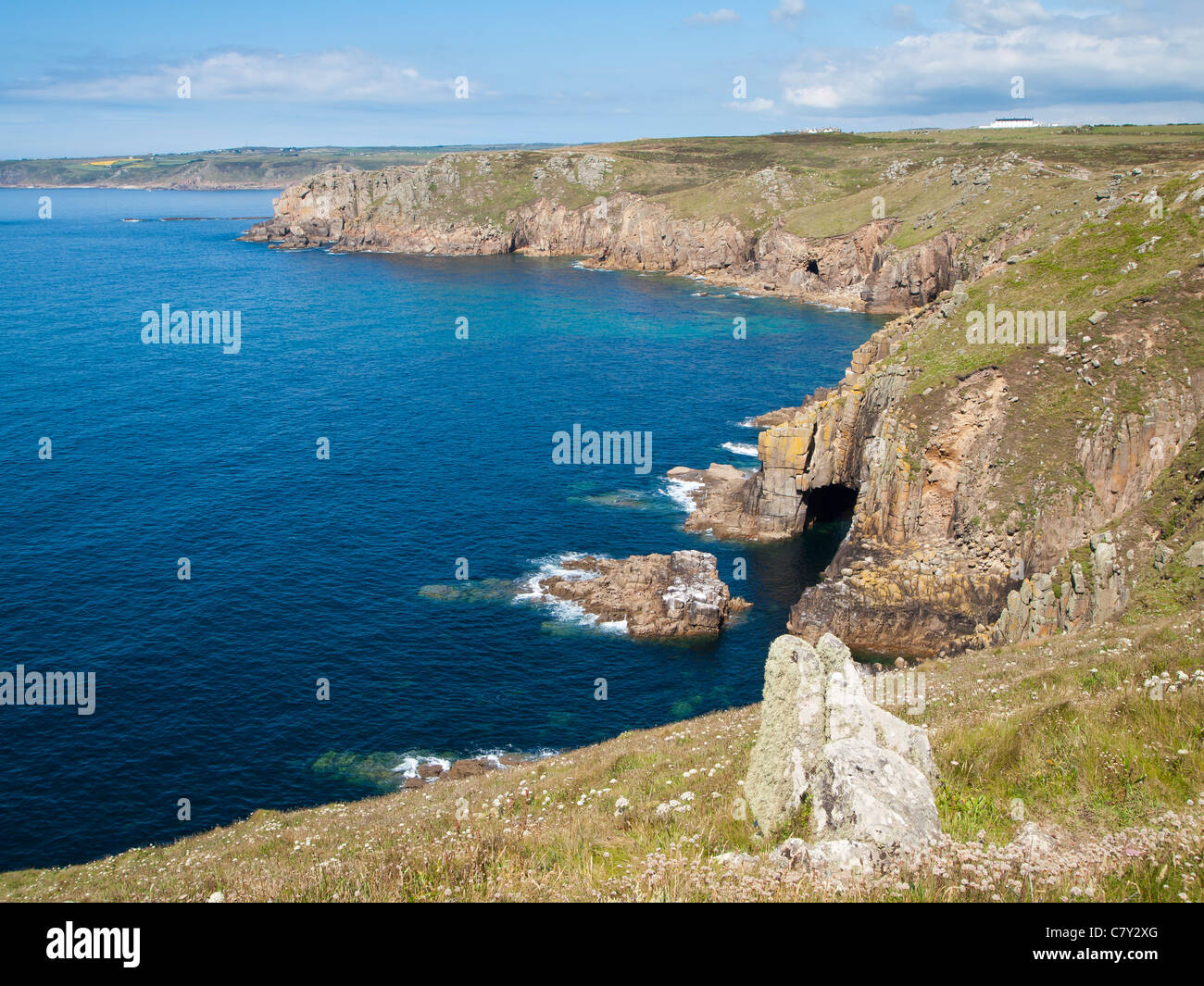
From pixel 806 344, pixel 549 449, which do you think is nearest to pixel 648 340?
pixel 806 344

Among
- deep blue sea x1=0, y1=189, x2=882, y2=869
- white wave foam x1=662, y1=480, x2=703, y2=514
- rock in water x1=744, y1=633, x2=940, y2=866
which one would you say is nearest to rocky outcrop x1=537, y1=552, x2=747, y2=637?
deep blue sea x1=0, y1=189, x2=882, y2=869

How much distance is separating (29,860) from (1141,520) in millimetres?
53199

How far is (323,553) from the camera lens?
66438 millimetres

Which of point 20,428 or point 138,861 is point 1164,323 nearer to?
point 138,861

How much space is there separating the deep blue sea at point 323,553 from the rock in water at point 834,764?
31358mm

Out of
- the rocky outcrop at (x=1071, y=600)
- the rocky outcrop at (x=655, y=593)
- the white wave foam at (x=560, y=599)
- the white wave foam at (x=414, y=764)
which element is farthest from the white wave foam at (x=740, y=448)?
the white wave foam at (x=414, y=764)

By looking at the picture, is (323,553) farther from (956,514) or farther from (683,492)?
(956,514)

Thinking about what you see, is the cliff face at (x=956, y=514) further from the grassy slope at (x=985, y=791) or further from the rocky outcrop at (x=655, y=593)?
the rocky outcrop at (x=655, y=593)

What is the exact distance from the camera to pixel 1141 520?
140 ft

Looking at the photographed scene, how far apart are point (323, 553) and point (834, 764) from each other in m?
57.8

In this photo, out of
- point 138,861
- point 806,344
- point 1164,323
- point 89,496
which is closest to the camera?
point 138,861

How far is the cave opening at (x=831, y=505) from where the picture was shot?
72750 millimetres
